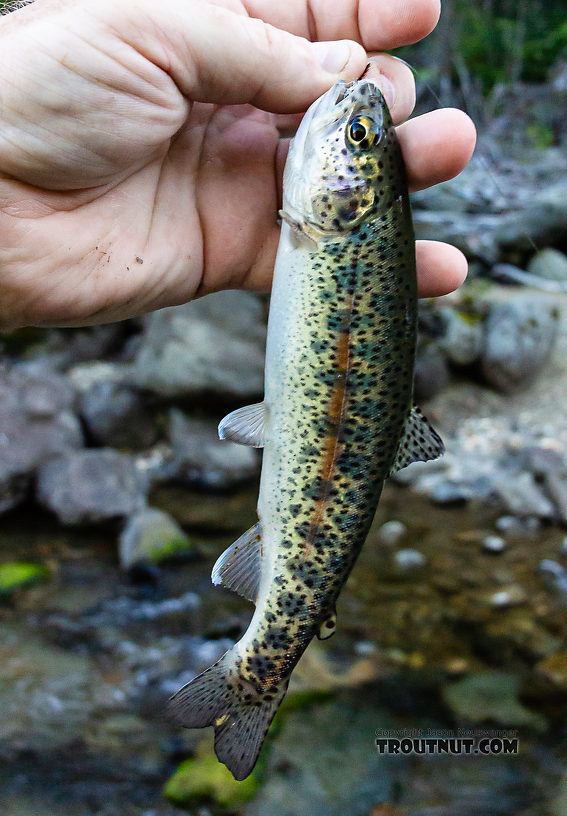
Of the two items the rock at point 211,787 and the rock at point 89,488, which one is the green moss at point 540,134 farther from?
the rock at point 211,787

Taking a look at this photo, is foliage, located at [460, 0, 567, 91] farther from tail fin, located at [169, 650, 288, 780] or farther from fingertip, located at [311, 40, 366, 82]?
tail fin, located at [169, 650, 288, 780]

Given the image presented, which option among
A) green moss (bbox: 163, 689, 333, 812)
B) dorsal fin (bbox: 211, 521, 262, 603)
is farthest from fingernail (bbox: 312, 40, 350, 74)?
green moss (bbox: 163, 689, 333, 812)

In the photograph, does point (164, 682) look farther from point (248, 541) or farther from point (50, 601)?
point (248, 541)

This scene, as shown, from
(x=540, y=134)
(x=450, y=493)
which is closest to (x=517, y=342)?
(x=450, y=493)

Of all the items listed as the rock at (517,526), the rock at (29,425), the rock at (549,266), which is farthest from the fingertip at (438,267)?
the rock at (549,266)

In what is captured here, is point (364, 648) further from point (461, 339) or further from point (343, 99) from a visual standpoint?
point (461, 339)
